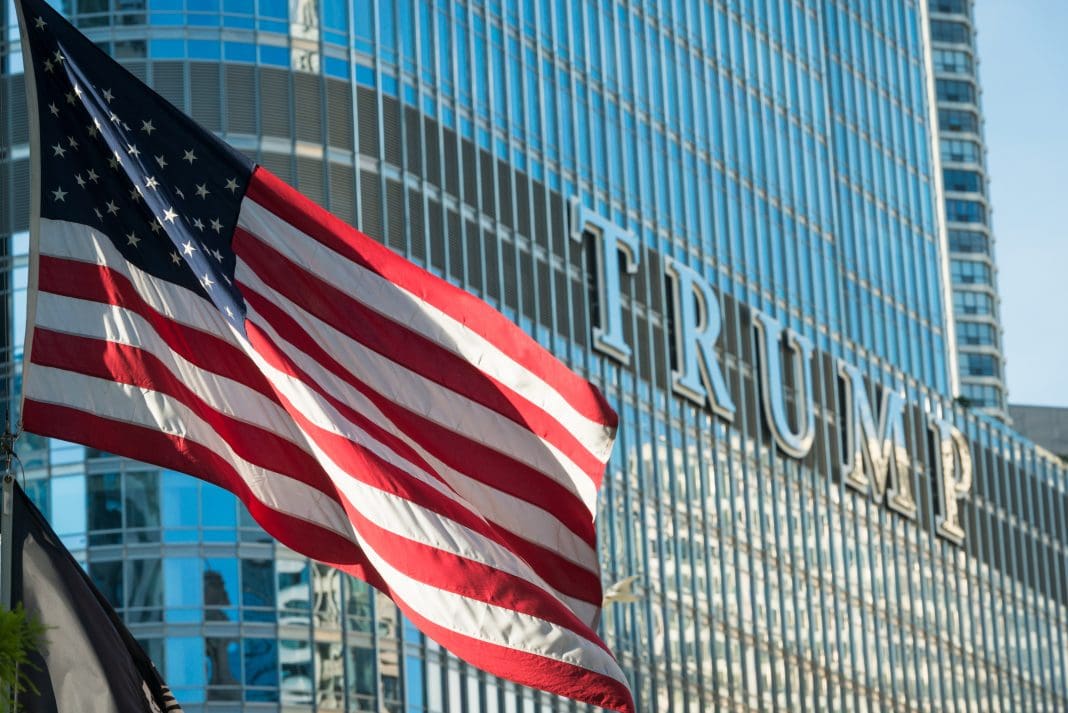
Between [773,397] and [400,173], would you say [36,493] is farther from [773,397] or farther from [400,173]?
[773,397]

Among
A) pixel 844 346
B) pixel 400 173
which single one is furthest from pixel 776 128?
pixel 400 173

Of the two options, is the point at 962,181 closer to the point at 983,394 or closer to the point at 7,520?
the point at 983,394

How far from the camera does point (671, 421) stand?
71438 millimetres

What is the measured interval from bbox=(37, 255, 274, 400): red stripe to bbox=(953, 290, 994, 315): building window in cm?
14721

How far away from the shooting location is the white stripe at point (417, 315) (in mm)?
19531

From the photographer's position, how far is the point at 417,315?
20062 mm

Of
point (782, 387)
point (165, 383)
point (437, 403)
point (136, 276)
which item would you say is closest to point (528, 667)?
point (437, 403)

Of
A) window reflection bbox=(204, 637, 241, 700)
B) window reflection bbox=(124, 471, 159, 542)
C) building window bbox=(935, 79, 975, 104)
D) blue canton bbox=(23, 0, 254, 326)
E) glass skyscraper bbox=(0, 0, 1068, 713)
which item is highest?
building window bbox=(935, 79, 975, 104)

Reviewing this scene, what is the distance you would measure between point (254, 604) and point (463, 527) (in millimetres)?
36009

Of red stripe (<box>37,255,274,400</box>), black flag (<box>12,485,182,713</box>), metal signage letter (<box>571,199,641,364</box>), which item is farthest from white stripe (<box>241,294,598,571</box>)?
metal signage letter (<box>571,199,641,364</box>)

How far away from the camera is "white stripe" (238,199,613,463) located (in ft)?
64.1

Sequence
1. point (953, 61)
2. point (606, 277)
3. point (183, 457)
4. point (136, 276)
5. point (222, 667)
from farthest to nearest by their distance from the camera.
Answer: point (953, 61) → point (606, 277) → point (222, 667) → point (136, 276) → point (183, 457)

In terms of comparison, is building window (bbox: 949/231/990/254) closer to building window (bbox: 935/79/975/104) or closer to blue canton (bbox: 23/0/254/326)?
building window (bbox: 935/79/975/104)

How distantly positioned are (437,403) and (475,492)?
791 mm
